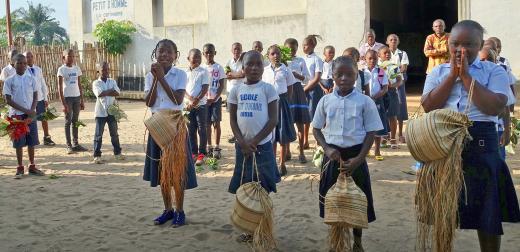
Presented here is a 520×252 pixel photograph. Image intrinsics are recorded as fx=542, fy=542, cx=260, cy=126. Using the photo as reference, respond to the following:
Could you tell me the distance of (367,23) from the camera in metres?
13.1

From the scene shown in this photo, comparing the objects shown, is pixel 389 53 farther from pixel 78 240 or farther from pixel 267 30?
pixel 267 30

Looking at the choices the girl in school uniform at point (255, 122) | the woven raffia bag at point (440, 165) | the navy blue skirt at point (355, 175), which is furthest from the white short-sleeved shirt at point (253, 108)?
the woven raffia bag at point (440, 165)

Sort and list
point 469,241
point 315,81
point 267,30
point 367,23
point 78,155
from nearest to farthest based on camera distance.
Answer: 1. point 469,241
2. point 315,81
3. point 78,155
4. point 367,23
5. point 267,30

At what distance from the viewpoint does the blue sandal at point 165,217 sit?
4811 mm

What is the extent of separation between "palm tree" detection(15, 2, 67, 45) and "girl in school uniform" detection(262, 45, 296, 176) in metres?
53.4

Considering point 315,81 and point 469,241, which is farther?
point 315,81

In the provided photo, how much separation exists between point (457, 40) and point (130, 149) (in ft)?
22.7

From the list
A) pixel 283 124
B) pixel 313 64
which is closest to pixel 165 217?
pixel 283 124

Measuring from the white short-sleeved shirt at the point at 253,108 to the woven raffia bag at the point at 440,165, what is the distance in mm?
1380

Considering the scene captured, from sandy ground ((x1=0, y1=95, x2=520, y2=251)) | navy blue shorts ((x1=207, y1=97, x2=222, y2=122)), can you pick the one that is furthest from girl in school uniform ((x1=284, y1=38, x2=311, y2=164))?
navy blue shorts ((x1=207, y1=97, x2=222, y2=122))

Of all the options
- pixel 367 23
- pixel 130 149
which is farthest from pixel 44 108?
pixel 367 23

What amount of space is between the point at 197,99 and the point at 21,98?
2241 mm

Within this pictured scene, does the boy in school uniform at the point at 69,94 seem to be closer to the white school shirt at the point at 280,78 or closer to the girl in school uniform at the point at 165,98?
the white school shirt at the point at 280,78

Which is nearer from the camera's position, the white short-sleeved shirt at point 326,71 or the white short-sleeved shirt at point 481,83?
the white short-sleeved shirt at point 481,83
